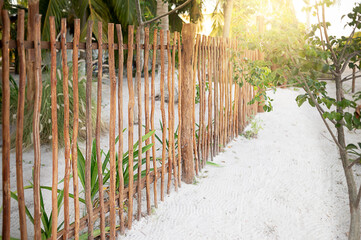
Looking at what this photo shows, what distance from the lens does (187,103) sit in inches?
127

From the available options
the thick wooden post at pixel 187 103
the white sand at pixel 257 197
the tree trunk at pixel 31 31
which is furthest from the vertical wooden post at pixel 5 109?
the thick wooden post at pixel 187 103

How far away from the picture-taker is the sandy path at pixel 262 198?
9.06 ft

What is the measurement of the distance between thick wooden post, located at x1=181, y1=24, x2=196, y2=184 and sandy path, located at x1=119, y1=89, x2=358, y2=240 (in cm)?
21

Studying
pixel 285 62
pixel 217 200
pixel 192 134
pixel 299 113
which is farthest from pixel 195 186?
pixel 299 113

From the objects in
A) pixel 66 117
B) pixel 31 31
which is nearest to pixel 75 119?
pixel 66 117

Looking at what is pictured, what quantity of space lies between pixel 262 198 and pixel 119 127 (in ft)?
6.01

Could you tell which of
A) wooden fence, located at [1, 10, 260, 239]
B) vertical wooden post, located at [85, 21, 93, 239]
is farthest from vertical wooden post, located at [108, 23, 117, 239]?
vertical wooden post, located at [85, 21, 93, 239]

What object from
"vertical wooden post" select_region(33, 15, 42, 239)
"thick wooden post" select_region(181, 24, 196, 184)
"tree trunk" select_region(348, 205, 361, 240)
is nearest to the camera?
"vertical wooden post" select_region(33, 15, 42, 239)

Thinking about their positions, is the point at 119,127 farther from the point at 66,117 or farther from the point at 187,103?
the point at 187,103

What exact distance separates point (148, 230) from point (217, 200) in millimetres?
863

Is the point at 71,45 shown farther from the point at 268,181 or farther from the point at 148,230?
the point at 268,181

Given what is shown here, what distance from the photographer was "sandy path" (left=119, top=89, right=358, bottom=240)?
2762 millimetres

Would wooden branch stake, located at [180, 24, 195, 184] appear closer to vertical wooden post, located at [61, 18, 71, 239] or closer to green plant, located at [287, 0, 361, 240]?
green plant, located at [287, 0, 361, 240]

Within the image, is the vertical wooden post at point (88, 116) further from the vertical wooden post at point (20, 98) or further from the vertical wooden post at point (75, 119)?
the vertical wooden post at point (20, 98)
